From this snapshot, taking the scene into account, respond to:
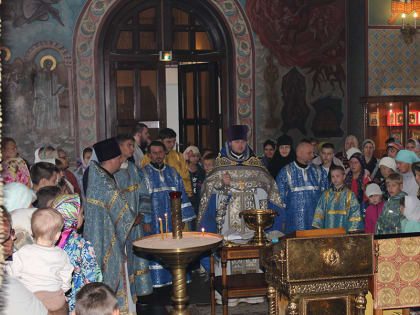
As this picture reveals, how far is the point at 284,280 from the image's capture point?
134 inches

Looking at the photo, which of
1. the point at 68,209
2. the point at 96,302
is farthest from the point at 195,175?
the point at 96,302

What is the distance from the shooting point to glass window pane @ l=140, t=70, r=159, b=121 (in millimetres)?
10516

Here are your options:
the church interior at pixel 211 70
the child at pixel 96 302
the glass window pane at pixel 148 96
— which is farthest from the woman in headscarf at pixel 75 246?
the glass window pane at pixel 148 96

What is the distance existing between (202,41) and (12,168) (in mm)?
5460

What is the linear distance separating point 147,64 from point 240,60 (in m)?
1.75

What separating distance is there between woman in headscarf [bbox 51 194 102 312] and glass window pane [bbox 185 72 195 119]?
753 centimetres

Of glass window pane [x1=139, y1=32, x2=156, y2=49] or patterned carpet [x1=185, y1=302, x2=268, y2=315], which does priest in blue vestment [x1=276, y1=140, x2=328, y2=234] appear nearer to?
patterned carpet [x1=185, y1=302, x2=268, y2=315]

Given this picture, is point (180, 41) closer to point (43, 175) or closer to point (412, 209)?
point (43, 175)

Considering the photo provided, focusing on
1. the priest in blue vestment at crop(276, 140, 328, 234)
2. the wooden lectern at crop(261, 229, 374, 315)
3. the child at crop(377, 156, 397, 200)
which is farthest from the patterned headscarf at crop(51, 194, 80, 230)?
the child at crop(377, 156, 397, 200)

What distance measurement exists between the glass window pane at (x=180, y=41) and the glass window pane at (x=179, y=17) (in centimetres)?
21

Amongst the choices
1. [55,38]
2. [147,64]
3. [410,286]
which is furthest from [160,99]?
[410,286]

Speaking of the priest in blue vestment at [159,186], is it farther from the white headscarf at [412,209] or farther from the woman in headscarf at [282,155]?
the white headscarf at [412,209]

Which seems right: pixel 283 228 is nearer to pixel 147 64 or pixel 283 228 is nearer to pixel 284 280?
pixel 284 280

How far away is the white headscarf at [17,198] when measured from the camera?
141 inches
